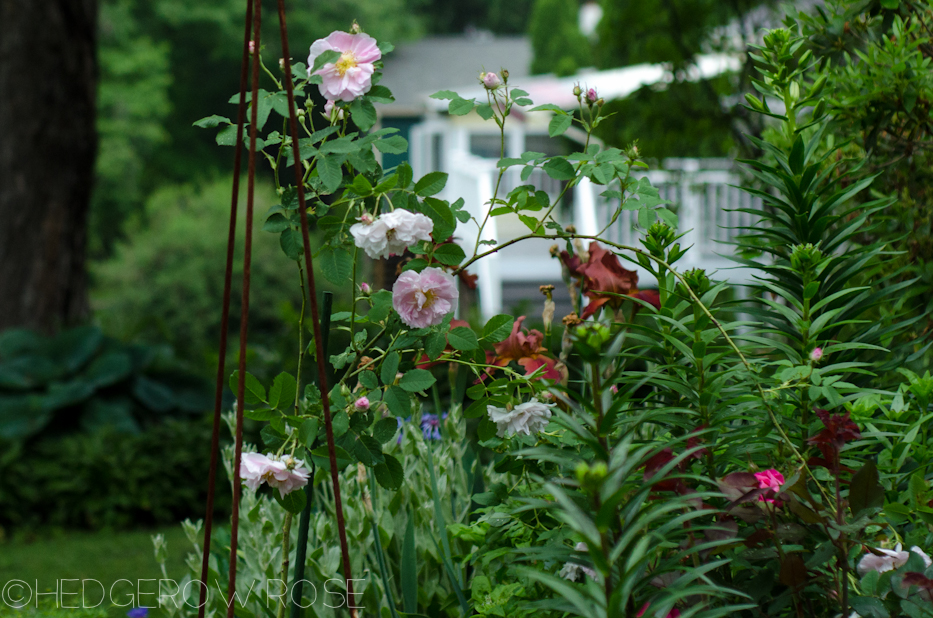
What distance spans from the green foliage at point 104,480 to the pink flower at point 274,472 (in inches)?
117

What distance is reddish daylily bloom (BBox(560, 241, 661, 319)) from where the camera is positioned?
5.16 feet

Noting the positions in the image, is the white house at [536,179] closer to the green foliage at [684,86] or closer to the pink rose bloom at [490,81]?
the green foliage at [684,86]

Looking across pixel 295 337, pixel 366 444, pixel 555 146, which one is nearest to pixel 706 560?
pixel 366 444

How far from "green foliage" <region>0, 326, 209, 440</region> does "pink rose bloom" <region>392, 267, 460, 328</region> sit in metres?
3.65

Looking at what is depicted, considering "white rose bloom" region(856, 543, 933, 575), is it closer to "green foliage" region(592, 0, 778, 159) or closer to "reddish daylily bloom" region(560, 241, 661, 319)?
"reddish daylily bloom" region(560, 241, 661, 319)

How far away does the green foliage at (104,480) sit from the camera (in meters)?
4.01

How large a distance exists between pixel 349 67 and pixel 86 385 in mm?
3863

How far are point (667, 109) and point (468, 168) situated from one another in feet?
12.5

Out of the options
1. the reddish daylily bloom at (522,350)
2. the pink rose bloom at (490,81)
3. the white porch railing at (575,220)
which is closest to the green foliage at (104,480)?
the reddish daylily bloom at (522,350)

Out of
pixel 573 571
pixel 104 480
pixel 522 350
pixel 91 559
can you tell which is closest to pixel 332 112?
pixel 522 350

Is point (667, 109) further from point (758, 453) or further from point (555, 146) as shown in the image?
point (555, 146)

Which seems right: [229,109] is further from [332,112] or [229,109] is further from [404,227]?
[404,227]

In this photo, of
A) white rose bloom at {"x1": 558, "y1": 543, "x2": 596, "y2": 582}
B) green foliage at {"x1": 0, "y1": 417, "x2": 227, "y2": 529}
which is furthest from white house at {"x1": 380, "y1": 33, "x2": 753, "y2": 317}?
green foliage at {"x1": 0, "y1": 417, "x2": 227, "y2": 529}

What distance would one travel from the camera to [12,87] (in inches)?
196
